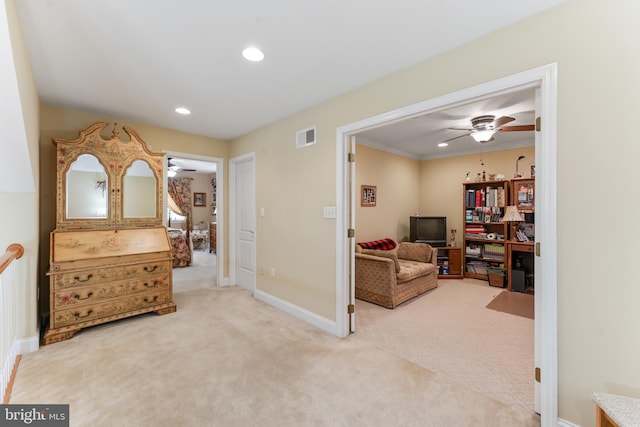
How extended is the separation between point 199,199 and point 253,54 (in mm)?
8215

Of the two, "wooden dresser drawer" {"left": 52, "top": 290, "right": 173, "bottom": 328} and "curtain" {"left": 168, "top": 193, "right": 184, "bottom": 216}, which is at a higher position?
"curtain" {"left": 168, "top": 193, "right": 184, "bottom": 216}

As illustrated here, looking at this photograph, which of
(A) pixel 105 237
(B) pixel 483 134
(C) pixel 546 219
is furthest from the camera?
(B) pixel 483 134

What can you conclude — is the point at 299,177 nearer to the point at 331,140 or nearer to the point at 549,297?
the point at 331,140

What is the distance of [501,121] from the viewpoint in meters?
3.12

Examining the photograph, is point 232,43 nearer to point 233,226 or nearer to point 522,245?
point 233,226

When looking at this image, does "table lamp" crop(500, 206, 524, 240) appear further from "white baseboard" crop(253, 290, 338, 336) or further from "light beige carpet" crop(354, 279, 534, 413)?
"white baseboard" crop(253, 290, 338, 336)

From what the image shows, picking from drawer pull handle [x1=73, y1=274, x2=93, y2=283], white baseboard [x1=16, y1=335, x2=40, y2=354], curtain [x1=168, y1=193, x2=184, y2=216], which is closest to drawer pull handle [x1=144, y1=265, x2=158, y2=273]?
drawer pull handle [x1=73, y1=274, x2=93, y2=283]

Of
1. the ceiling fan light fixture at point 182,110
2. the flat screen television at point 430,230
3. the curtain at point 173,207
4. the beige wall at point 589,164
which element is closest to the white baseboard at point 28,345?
the beige wall at point 589,164

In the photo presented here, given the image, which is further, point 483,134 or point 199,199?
point 199,199

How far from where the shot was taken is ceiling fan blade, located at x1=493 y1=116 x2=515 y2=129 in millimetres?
3004

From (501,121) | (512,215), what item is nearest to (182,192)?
(501,121)

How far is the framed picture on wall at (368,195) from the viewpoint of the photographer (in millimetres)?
4719

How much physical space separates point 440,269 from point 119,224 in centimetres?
525

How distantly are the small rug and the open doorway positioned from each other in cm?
419
